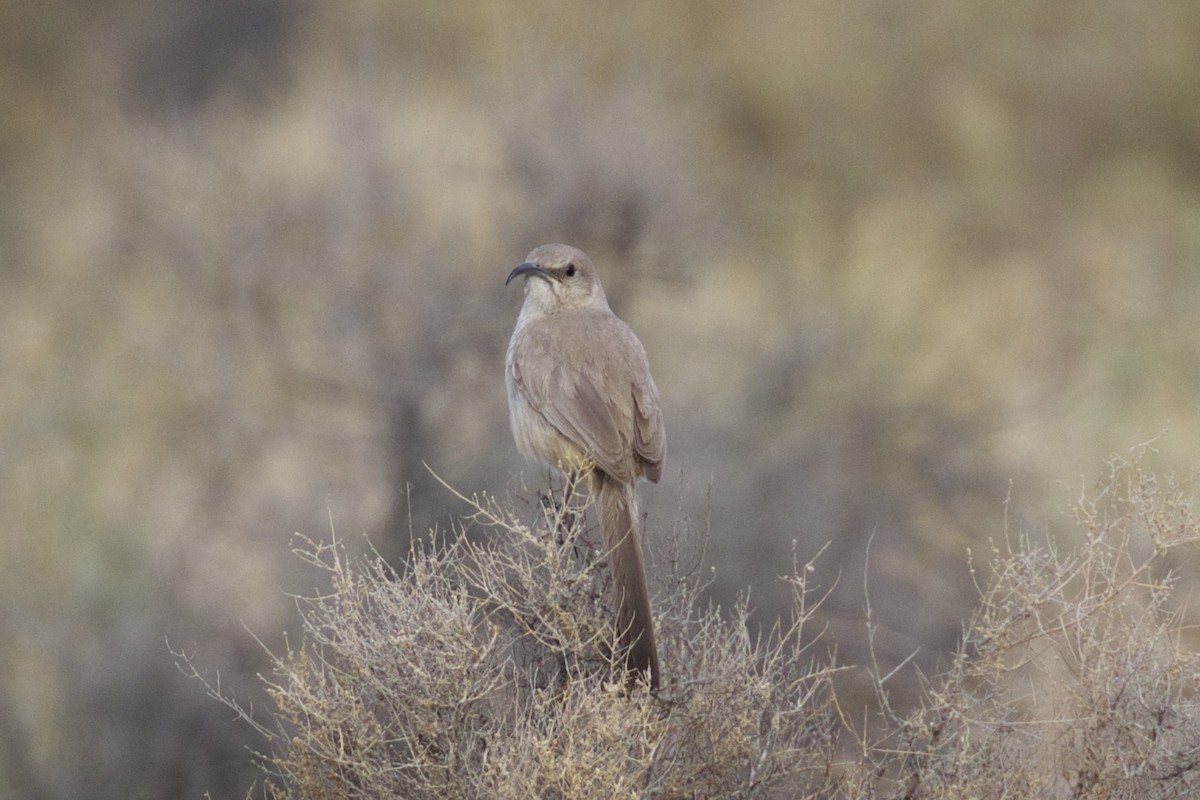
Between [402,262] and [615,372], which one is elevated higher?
[615,372]

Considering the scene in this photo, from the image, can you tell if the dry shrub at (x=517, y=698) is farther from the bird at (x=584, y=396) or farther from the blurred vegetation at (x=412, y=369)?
the blurred vegetation at (x=412, y=369)

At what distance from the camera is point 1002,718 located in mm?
6312

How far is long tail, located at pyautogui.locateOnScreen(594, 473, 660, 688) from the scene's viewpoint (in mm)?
6238

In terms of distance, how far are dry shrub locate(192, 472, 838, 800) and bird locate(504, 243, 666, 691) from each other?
1.28 ft

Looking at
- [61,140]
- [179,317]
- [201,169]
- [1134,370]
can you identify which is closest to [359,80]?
[201,169]

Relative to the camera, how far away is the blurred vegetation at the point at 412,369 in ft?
47.7

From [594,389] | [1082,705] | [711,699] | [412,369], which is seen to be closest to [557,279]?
[594,389]

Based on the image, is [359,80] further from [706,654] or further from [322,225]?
[706,654]

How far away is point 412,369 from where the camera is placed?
51.5 feet

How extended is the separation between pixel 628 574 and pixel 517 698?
70 cm

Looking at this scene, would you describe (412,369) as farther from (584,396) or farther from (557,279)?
(584,396)

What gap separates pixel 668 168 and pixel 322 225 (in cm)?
317

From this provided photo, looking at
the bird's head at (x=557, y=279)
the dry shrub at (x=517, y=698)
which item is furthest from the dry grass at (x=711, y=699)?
the bird's head at (x=557, y=279)

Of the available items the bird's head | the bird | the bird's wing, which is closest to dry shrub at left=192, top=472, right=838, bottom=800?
the bird
